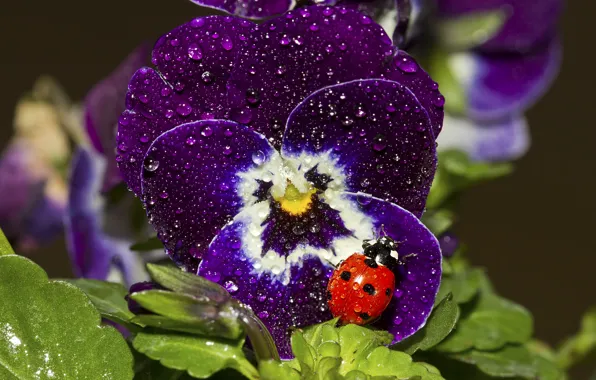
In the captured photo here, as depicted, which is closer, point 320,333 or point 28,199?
point 320,333

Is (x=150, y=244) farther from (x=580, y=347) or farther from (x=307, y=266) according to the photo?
(x=580, y=347)

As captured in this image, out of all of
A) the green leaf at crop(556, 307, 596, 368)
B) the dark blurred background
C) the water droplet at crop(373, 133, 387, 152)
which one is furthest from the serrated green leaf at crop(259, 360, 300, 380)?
the dark blurred background

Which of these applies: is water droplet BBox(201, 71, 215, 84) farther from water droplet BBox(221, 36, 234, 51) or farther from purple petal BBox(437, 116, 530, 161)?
purple petal BBox(437, 116, 530, 161)

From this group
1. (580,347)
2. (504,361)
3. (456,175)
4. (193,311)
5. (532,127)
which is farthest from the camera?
(532,127)

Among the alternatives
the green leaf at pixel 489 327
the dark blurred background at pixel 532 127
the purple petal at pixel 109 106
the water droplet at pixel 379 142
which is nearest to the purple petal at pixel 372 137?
the water droplet at pixel 379 142

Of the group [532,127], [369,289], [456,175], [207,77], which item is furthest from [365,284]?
[532,127]

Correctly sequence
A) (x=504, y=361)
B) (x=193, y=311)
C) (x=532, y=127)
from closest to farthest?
(x=193, y=311) < (x=504, y=361) < (x=532, y=127)
